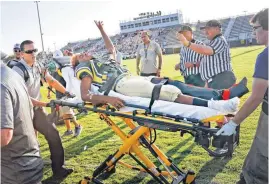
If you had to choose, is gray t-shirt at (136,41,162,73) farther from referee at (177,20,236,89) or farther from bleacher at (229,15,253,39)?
bleacher at (229,15,253,39)

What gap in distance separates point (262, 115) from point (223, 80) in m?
2.60

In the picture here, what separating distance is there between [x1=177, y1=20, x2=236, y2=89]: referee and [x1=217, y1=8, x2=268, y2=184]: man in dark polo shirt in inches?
87.1

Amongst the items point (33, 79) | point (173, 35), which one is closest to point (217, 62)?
point (33, 79)

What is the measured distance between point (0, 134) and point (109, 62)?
2.50 metres

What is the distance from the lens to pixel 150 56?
27.9 feet

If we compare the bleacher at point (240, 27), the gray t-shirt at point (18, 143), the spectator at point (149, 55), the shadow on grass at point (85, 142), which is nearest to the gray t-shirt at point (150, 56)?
the spectator at point (149, 55)

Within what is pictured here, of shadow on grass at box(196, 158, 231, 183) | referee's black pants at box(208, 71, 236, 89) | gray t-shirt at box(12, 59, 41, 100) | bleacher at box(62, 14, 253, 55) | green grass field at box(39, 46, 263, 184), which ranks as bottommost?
shadow on grass at box(196, 158, 231, 183)

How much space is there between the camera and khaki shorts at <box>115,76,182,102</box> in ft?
12.1

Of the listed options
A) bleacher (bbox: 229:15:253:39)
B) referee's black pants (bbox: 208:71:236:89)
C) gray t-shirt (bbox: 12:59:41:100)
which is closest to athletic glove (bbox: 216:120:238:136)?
referee's black pants (bbox: 208:71:236:89)

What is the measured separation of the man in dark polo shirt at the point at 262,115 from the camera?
2664mm

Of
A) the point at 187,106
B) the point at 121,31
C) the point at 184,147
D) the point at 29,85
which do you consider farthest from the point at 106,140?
the point at 121,31

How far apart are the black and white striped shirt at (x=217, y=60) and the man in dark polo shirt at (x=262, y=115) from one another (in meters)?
2.37

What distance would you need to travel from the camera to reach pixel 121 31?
97312mm

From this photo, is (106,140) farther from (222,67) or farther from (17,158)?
(17,158)
